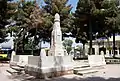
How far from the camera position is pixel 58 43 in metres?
17.9

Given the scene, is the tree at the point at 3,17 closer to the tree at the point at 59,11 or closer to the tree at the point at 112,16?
the tree at the point at 59,11

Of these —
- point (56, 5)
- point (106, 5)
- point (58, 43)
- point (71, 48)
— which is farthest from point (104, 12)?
point (71, 48)

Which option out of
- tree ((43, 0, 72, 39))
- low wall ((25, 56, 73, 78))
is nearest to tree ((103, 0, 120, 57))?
tree ((43, 0, 72, 39))

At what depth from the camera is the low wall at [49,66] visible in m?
12.9

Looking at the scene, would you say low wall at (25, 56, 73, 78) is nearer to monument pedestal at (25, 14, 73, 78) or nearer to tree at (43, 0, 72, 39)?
monument pedestal at (25, 14, 73, 78)

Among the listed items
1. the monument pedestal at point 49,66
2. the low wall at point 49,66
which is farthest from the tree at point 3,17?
the low wall at point 49,66

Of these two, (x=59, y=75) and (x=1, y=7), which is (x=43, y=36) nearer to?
(x=1, y=7)

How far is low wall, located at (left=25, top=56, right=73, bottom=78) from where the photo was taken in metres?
12.9

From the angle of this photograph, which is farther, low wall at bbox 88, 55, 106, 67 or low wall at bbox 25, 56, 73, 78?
low wall at bbox 88, 55, 106, 67

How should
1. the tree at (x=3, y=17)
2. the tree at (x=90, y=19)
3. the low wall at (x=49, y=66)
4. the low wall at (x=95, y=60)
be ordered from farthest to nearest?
1. the tree at (x=90, y=19)
2. the tree at (x=3, y=17)
3. the low wall at (x=95, y=60)
4. the low wall at (x=49, y=66)

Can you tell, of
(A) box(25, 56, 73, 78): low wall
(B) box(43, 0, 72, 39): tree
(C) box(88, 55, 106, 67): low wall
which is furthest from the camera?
(B) box(43, 0, 72, 39): tree

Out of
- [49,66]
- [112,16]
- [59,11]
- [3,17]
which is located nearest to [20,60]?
[49,66]

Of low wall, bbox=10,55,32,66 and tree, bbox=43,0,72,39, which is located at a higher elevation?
tree, bbox=43,0,72,39

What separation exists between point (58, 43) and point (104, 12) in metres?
11.1
